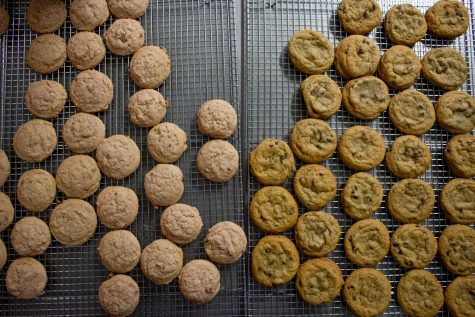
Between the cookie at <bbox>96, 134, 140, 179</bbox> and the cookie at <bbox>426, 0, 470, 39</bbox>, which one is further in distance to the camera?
the cookie at <bbox>426, 0, 470, 39</bbox>

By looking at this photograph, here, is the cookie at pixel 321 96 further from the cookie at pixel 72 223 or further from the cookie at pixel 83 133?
the cookie at pixel 72 223

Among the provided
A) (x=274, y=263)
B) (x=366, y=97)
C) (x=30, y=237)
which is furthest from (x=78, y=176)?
(x=366, y=97)

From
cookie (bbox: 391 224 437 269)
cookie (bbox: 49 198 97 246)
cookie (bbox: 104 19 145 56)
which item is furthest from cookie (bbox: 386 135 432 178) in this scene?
cookie (bbox: 49 198 97 246)

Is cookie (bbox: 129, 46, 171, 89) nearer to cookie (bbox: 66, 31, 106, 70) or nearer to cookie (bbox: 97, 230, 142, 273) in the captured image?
cookie (bbox: 66, 31, 106, 70)

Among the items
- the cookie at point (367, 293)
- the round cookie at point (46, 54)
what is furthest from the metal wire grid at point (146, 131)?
the cookie at point (367, 293)

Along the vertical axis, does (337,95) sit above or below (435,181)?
above

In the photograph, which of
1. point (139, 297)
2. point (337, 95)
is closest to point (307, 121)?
point (337, 95)

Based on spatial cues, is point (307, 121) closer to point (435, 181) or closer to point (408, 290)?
point (435, 181)
